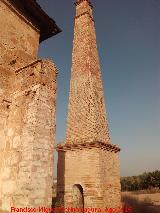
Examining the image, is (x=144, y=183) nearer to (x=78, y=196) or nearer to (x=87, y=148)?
(x=78, y=196)

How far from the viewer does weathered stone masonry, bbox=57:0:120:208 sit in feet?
35.9

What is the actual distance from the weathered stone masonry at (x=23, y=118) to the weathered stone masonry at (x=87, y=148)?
7118mm

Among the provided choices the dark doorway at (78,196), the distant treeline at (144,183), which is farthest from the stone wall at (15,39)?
the distant treeline at (144,183)

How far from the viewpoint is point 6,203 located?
3.82 meters

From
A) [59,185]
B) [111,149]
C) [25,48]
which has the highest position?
[25,48]

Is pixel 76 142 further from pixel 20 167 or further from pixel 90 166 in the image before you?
pixel 20 167

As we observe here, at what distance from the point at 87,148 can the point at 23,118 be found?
7709 millimetres

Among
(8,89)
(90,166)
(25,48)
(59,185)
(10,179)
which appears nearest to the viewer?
(10,179)

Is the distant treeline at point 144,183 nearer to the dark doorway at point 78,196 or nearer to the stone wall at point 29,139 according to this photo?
the dark doorway at point 78,196

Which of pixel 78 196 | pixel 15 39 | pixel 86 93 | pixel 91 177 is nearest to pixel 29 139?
pixel 15 39

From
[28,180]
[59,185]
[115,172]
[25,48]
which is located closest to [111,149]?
[115,172]

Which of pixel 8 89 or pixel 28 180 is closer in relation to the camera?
pixel 28 180

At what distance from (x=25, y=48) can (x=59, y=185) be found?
887 cm

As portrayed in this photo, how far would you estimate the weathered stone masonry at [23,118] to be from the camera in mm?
3775
